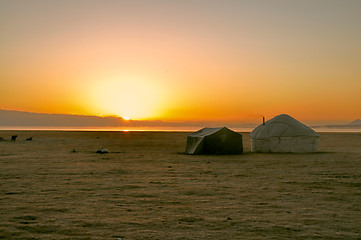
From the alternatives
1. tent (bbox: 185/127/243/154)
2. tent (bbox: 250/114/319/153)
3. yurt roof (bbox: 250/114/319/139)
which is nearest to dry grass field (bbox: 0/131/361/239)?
tent (bbox: 185/127/243/154)

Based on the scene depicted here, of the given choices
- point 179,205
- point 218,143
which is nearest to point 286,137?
point 218,143

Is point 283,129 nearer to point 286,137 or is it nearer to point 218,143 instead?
point 286,137

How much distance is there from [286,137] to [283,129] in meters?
0.61

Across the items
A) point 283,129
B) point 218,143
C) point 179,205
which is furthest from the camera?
point 283,129

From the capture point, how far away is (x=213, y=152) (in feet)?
75.6

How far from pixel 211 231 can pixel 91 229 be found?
210 cm

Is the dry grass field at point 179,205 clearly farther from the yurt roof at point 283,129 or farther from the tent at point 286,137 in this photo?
the yurt roof at point 283,129

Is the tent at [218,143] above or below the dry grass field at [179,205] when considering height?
above

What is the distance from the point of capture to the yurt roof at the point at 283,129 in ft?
79.1

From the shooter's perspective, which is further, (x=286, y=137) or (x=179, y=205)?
(x=286, y=137)

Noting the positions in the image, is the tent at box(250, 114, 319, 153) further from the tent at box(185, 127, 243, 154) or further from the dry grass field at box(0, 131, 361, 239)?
the dry grass field at box(0, 131, 361, 239)

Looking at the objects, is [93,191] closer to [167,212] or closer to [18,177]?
[167,212]

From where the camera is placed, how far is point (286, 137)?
79.1 feet

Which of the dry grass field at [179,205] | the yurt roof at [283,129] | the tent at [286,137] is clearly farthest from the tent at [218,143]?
the dry grass field at [179,205]
